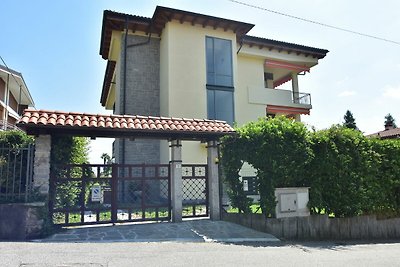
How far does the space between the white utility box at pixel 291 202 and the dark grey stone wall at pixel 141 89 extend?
806 cm

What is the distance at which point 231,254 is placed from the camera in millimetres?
6051

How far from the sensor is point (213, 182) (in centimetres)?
935

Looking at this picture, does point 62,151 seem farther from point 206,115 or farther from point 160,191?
point 206,115

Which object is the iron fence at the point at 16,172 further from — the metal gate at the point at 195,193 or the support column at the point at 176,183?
the metal gate at the point at 195,193

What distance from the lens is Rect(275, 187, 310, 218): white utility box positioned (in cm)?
827

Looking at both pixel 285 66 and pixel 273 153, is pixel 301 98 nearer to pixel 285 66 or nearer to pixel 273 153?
pixel 285 66

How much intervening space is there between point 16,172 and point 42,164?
2.48 feet

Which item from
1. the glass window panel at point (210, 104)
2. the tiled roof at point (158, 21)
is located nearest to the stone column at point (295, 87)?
the tiled roof at point (158, 21)

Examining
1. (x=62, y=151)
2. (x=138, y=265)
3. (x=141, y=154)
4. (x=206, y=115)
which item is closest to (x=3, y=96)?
(x=141, y=154)

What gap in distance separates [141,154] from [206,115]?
376 centimetres

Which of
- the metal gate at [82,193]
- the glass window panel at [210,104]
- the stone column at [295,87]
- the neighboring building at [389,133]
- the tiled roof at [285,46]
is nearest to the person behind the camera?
the metal gate at [82,193]

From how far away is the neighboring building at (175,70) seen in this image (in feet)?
48.9

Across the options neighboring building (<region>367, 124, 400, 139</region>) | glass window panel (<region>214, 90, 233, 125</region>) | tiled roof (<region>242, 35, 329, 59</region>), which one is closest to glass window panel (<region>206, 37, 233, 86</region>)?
glass window panel (<region>214, 90, 233, 125</region>)

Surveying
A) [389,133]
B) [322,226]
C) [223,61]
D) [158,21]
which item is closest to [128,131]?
[322,226]
